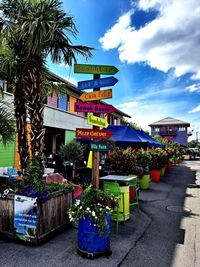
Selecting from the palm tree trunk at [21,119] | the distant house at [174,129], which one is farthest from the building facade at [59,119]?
the distant house at [174,129]

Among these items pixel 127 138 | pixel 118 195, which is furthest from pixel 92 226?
pixel 127 138

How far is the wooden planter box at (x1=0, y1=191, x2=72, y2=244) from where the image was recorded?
4.27 meters

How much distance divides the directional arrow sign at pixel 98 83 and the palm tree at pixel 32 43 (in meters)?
1.76

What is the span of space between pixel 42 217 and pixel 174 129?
59.8 meters

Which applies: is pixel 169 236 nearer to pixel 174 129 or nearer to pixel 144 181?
pixel 144 181

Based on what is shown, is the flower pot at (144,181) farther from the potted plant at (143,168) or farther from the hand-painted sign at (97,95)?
the hand-painted sign at (97,95)

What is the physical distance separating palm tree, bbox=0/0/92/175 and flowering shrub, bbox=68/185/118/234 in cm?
216

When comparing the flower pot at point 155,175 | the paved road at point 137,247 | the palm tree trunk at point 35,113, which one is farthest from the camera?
the flower pot at point 155,175

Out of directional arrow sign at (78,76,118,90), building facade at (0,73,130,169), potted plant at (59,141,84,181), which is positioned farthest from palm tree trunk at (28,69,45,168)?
building facade at (0,73,130,169)

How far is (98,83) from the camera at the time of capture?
481 cm

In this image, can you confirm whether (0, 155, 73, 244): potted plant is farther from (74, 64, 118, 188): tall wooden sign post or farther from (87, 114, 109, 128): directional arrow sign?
(87, 114, 109, 128): directional arrow sign

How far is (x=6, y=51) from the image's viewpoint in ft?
21.9

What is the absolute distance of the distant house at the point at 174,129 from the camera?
194ft

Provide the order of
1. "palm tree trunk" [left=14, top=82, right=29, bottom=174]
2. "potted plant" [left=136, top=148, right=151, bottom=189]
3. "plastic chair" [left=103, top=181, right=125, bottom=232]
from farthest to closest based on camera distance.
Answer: "potted plant" [left=136, top=148, right=151, bottom=189] < "palm tree trunk" [left=14, top=82, right=29, bottom=174] < "plastic chair" [left=103, top=181, right=125, bottom=232]
